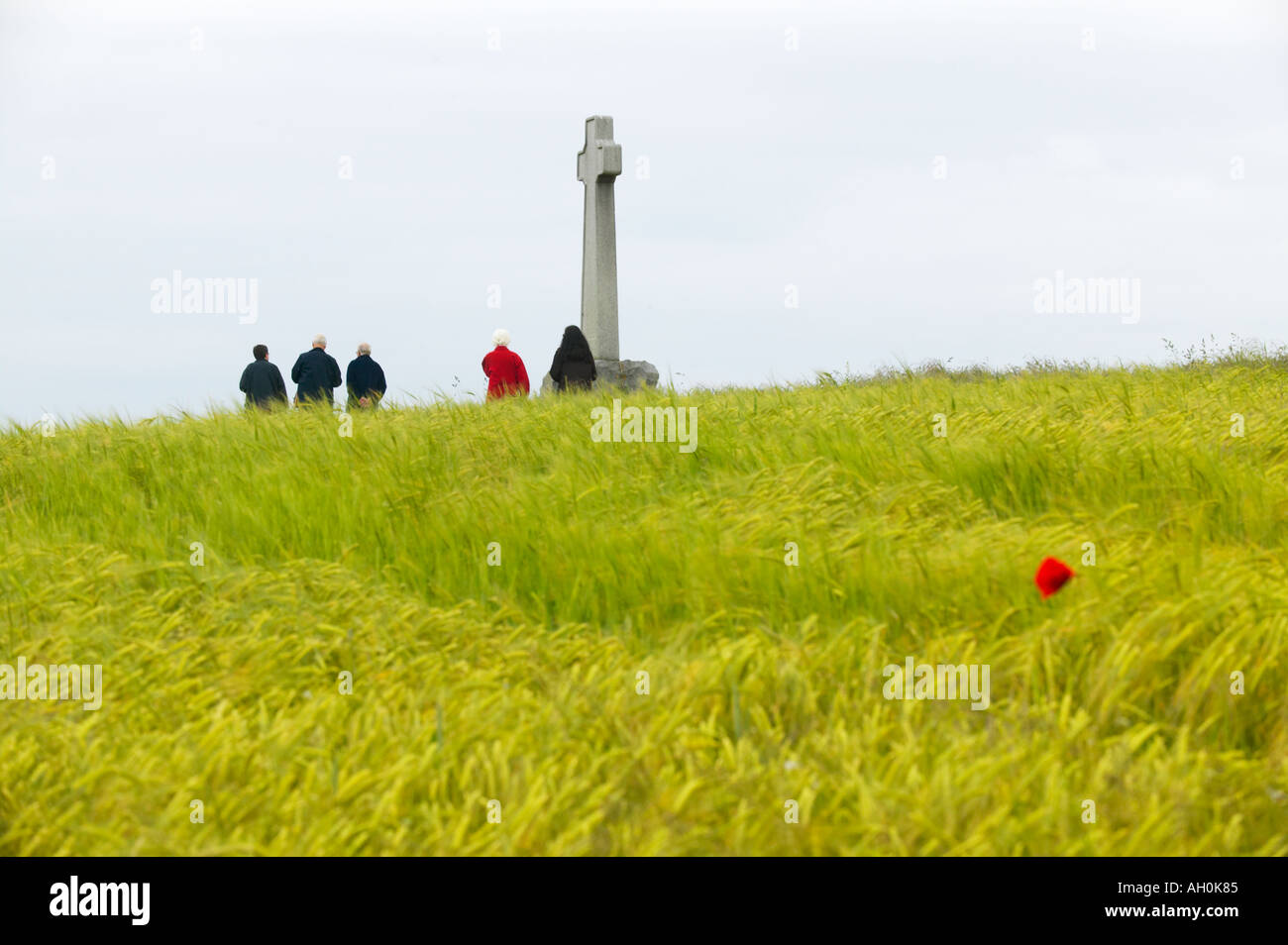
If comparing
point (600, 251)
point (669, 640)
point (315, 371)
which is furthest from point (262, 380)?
point (669, 640)

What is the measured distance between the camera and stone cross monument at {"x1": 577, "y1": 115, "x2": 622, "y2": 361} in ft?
52.4

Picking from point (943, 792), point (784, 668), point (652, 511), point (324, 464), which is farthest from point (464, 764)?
point (324, 464)

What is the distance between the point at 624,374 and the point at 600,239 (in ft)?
6.52

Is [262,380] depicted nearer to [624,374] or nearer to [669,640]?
[624,374]

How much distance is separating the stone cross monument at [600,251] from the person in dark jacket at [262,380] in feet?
11.8

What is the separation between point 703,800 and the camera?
3293mm

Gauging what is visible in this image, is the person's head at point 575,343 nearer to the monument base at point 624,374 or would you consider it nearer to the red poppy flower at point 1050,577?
the monument base at point 624,374

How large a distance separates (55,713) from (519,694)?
184cm

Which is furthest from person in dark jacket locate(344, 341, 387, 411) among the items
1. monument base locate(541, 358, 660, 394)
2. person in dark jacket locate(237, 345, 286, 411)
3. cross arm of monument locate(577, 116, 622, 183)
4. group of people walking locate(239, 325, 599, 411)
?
cross arm of monument locate(577, 116, 622, 183)

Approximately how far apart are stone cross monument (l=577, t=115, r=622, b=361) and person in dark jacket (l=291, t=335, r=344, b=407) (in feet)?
11.8

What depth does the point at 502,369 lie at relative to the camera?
14430 mm

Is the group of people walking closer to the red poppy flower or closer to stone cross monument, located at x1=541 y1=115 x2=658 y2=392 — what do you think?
stone cross monument, located at x1=541 y1=115 x2=658 y2=392

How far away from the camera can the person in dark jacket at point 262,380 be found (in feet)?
49.1
